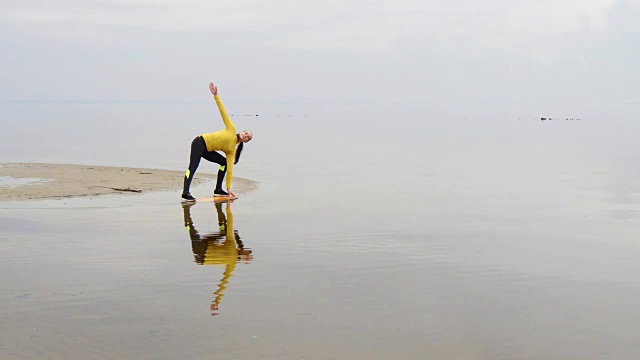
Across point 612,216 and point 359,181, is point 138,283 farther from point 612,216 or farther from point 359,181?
point 359,181

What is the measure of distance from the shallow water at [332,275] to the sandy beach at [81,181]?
875 mm

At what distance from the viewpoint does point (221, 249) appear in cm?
1012

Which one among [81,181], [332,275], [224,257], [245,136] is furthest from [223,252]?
[81,181]

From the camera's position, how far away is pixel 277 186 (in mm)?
17859

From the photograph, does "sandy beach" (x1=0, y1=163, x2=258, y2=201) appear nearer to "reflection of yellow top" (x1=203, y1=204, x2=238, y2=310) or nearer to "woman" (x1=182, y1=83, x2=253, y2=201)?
"woman" (x1=182, y1=83, x2=253, y2=201)

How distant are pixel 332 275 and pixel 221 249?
1952 millimetres

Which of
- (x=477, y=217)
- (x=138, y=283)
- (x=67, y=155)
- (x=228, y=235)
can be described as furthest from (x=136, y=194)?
(x=67, y=155)

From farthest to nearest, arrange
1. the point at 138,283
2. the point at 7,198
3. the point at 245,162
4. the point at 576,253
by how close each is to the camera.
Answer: the point at 245,162
the point at 7,198
the point at 576,253
the point at 138,283

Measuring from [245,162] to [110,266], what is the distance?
53.1 ft

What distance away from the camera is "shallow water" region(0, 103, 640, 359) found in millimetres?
6402

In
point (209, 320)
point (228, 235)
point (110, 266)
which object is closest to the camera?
point (209, 320)

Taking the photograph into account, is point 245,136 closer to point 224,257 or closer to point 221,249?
point 221,249

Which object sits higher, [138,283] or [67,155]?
[138,283]

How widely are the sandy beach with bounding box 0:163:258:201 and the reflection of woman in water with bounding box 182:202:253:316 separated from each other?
3989mm
